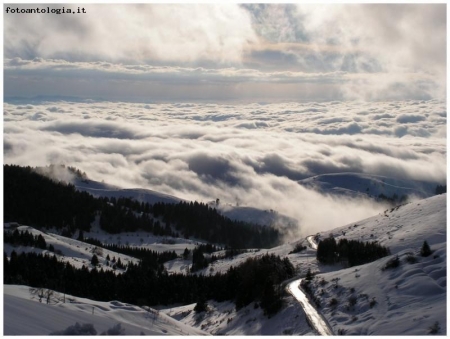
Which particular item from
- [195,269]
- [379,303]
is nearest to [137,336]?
[379,303]

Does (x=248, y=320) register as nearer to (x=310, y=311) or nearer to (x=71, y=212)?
(x=310, y=311)

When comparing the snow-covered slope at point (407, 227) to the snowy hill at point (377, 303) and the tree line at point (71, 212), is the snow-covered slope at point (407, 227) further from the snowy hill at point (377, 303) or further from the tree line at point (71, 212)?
the tree line at point (71, 212)

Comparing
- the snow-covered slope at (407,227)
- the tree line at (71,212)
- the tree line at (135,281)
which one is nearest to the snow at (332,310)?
the snow-covered slope at (407,227)

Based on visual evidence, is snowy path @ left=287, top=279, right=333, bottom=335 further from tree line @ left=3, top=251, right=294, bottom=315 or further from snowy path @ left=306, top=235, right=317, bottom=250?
snowy path @ left=306, top=235, right=317, bottom=250

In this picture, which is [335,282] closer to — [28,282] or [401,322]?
[401,322]

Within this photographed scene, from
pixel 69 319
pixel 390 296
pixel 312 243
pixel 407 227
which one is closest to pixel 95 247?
pixel 312 243

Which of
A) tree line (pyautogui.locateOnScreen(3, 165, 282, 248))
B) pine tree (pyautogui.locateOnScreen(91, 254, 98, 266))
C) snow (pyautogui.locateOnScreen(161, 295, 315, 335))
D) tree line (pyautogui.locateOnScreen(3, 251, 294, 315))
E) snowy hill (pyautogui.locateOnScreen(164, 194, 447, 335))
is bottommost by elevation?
tree line (pyautogui.locateOnScreen(3, 165, 282, 248))

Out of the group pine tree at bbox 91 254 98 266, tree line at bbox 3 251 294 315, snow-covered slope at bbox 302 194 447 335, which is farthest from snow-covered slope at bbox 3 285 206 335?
pine tree at bbox 91 254 98 266
